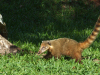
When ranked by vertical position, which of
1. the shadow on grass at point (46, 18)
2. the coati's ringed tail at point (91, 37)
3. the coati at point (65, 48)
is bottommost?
the shadow on grass at point (46, 18)

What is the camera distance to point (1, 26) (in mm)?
6512

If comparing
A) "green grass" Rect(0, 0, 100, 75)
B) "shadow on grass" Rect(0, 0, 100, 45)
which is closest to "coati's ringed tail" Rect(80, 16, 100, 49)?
"green grass" Rect(0, 0, 100, 75)

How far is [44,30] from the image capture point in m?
8.82

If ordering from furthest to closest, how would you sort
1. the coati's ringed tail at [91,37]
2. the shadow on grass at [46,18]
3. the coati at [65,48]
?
1. the shadow on grass at [46,18]
2. the coati at [65,48]
3. the coati's ringed tail at [91,37]

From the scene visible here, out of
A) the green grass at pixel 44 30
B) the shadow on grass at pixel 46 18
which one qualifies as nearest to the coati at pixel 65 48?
the green grass at pixel 44 30

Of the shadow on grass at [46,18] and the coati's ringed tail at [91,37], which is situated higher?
the coati's ringed tail at [91,37]

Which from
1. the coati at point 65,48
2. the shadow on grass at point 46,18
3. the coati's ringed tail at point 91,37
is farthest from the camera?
the shadow on grass at point 46,18

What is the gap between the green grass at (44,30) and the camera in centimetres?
465

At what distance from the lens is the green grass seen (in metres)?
4.65

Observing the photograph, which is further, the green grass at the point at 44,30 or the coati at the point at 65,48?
the coati at the point at 65,48

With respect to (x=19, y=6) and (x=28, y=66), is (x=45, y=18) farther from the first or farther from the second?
(x=28, y=66)

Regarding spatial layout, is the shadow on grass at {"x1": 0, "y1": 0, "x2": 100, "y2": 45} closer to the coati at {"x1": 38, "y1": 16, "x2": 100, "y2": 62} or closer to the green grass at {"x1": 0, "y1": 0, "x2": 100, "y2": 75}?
the green grass at {"x1": 0, "y1": 0, "x2": 100, "y2": 75}

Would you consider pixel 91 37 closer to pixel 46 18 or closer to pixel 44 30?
pixel 44 30

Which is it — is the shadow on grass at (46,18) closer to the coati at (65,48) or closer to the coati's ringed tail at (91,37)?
the coati at (65,48)
